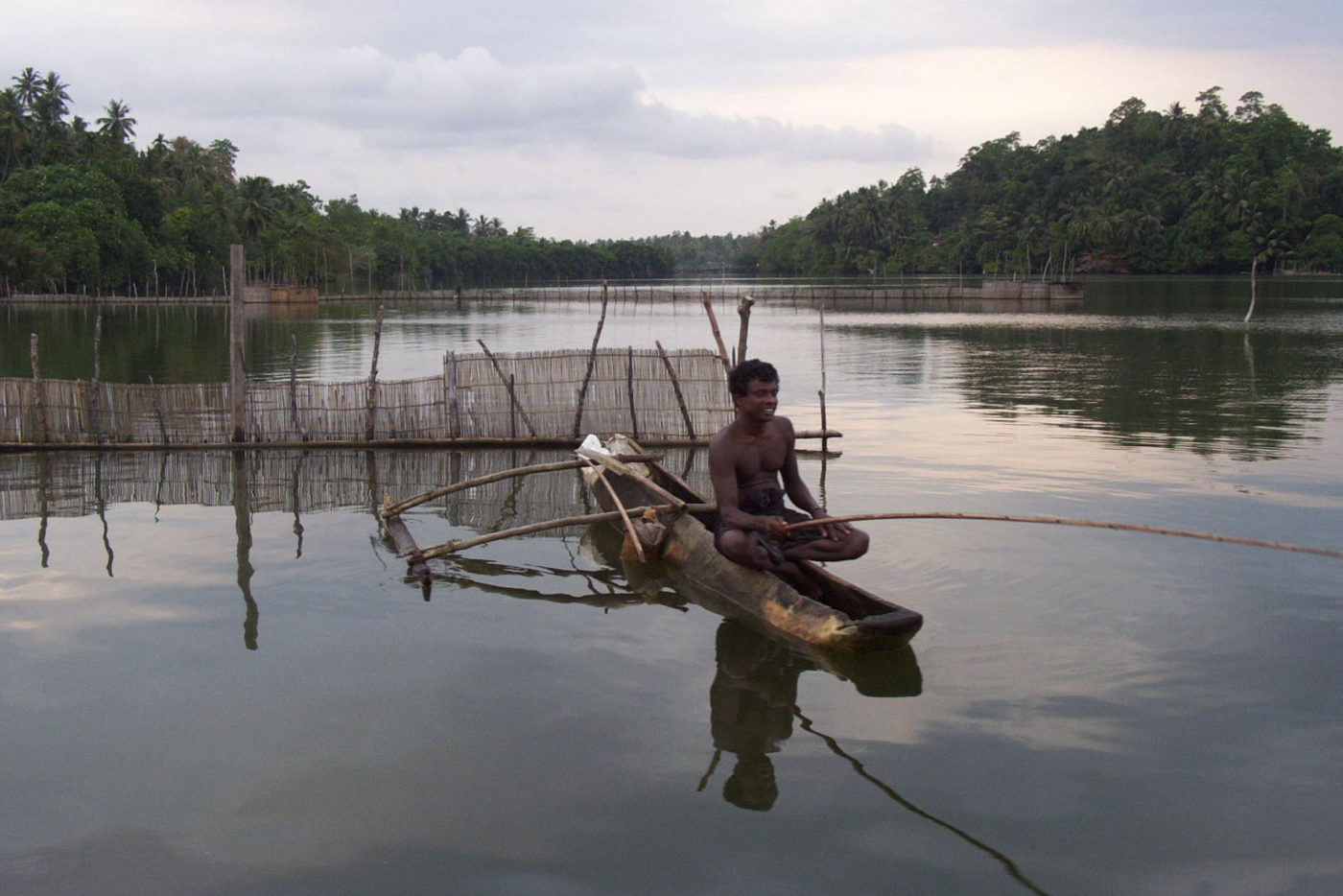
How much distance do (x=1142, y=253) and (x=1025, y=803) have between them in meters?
85.1

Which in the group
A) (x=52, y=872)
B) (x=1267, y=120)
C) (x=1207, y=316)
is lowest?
(x=52, y=872)

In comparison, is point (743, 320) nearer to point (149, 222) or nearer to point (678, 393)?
point (678, 393)

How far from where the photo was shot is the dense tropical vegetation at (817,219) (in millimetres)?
51938

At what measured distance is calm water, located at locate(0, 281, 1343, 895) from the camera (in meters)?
3.83

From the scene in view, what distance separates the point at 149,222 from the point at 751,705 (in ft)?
195

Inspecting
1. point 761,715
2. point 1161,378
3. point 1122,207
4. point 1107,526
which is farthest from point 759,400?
point 1122,207

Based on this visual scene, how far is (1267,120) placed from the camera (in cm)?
8612

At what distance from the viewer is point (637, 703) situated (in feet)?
16.9

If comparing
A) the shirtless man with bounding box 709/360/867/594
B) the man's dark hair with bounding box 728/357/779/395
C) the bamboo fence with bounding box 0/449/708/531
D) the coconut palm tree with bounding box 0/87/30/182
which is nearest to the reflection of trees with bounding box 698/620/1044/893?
the shirtless man with bounding box 709/360/867/594

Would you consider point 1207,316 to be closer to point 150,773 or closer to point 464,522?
→ point 464,522

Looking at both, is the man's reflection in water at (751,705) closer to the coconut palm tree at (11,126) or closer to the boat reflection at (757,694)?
the boat reflection at (757,694)

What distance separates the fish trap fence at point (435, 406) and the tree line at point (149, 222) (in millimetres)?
40497

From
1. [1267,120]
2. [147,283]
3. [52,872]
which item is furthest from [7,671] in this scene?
[1267,120]

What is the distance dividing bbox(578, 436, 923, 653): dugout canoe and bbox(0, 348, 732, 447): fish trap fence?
11.3 feet
